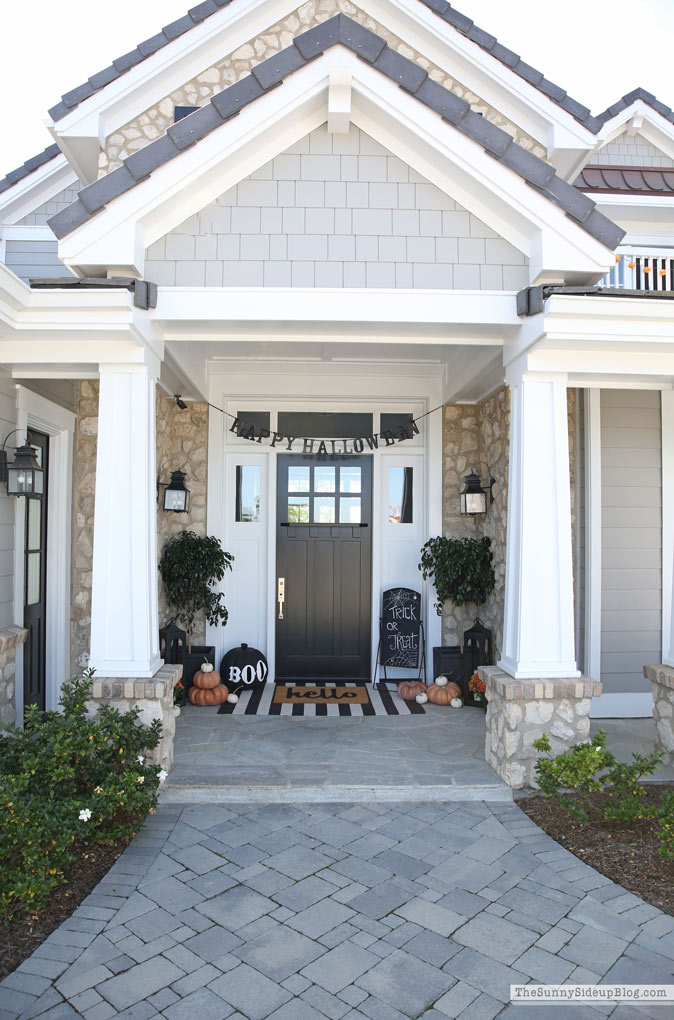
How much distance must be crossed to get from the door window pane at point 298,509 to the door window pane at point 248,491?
33 cm

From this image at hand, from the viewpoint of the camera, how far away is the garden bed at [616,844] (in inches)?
116

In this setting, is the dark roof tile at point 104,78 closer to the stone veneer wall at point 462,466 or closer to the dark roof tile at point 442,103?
the dark roof tile at point 442,103

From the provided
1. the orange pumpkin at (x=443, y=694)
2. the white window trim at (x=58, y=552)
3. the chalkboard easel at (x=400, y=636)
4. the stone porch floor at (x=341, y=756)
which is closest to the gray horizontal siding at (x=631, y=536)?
the stone porch floor at (x=341, y=756)

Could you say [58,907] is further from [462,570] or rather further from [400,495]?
[400,495]

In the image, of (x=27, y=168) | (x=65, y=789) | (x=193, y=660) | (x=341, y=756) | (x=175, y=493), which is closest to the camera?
(x=65, y=789)

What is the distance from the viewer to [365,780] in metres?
3.88

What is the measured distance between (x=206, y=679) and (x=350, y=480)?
7.64ft

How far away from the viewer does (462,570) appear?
577 centimetres

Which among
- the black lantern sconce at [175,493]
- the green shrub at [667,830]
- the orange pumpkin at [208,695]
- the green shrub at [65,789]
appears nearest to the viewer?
the green shrub at [65,789]

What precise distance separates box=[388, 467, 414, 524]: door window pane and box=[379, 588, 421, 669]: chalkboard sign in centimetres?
76

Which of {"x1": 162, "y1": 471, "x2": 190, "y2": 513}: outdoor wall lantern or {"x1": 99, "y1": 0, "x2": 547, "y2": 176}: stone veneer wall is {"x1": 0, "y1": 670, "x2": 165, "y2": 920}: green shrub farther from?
{"x1": 99, "y1": 0, "x2": 547, "y2": 176}: stone veneer wall

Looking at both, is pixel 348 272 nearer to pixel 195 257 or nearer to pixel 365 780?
pixel 195 257

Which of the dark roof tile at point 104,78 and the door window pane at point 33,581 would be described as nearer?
the door window pane at point 33,581

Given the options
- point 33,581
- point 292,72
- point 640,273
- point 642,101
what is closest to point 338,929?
point 33,581
